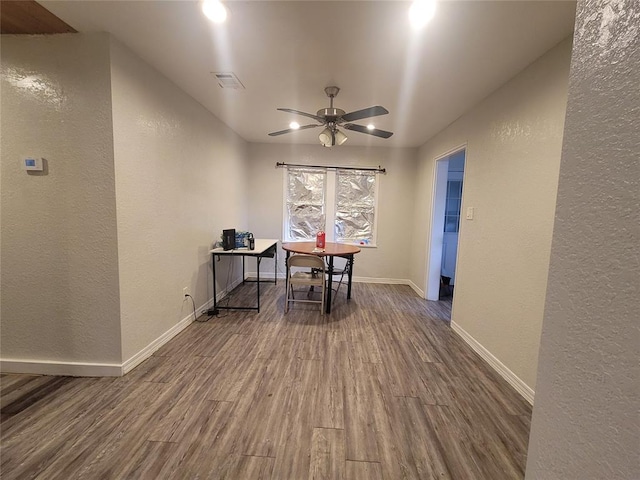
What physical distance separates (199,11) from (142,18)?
39 centimetres

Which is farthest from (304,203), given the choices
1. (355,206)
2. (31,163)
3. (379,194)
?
(31,163)

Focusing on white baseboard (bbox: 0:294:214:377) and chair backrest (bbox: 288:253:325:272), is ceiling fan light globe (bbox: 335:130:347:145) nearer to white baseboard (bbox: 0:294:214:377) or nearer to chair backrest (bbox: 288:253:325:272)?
chair backrest (bbox: 288:253:325:272)

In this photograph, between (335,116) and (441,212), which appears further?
(441,212)

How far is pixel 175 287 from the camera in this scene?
2596 millimetres

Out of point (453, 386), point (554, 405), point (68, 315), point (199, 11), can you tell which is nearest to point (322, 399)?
point (453, 386)

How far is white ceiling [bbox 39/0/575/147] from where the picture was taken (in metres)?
1.52

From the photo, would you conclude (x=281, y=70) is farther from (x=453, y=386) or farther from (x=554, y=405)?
(x=453, y=386)

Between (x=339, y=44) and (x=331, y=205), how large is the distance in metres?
3.01

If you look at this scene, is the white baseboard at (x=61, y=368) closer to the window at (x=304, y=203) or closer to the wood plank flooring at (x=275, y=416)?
the wood plank flooring at (x=275, y=416)

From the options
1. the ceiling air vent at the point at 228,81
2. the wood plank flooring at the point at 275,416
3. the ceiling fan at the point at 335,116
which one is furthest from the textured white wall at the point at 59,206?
the ceiling fan at the point at 335,116

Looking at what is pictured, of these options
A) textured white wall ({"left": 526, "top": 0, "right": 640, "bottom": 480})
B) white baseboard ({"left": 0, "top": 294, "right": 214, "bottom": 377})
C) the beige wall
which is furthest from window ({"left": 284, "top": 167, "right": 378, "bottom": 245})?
textured white wall ({"left": 526, "top": 0, "right": 640, "bottom": 480})

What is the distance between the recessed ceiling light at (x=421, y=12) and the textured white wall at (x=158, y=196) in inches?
77.3

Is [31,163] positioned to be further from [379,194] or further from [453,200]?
[453,200]

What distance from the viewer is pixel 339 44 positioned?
1807 millimetres
